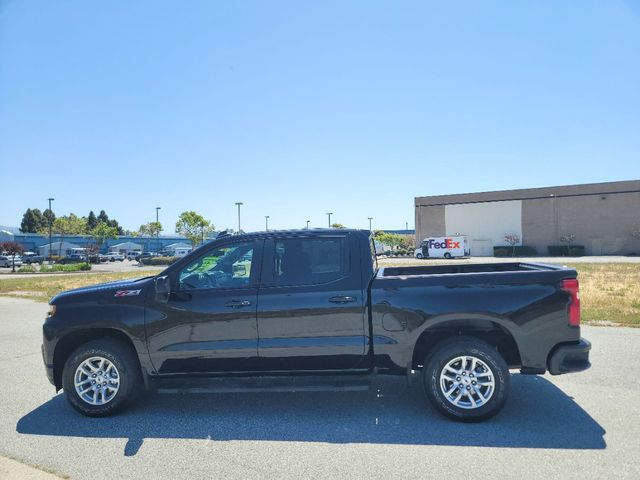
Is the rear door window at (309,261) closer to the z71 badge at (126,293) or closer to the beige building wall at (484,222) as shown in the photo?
the z71 badge at (126,293)

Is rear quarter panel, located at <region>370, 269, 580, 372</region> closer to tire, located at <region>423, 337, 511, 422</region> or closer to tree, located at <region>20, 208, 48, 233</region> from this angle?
tire, located at <region>423, 337, 511, 422</region>

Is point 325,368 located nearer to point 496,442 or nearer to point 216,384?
point 216,384

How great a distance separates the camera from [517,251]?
181 ft

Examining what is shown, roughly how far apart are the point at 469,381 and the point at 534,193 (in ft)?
188

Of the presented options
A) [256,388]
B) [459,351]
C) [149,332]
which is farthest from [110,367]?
[459,351]

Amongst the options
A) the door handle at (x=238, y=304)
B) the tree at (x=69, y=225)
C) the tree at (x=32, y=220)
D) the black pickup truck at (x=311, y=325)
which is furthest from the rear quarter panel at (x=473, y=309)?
the tree at (x=32, y=220)

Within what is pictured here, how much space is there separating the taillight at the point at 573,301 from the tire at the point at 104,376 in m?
4.39

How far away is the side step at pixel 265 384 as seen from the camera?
4.50 metres

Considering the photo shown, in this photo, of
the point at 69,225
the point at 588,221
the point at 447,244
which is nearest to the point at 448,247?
the point at 447,244

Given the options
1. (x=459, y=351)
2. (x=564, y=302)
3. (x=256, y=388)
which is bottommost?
(x=256, y=388)

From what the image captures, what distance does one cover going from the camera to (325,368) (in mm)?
4637

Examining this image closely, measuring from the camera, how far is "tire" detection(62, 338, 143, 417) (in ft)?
15.5

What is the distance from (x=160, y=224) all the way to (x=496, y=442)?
8425cm

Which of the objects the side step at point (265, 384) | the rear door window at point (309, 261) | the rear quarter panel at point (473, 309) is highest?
the rear door window at point (309, 261)
